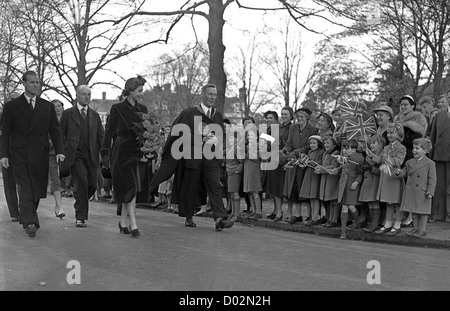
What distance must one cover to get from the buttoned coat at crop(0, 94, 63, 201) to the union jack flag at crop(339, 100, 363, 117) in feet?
15.9

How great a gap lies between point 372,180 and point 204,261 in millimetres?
3980

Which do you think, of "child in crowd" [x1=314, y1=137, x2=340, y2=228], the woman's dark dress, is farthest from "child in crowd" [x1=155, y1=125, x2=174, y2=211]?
the woman's dark dress

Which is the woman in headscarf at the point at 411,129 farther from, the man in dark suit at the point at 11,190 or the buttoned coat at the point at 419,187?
the man in dark suit at the point at 11,190

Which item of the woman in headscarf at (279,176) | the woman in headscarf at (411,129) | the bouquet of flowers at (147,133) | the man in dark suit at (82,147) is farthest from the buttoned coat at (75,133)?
the woman in headscarf at (411,129)

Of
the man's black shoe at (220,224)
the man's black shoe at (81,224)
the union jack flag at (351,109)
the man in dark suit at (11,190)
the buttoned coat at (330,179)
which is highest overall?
the union jack flag at (351,109)

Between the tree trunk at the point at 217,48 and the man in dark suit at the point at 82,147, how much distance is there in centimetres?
617

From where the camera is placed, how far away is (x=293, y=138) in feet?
36.9

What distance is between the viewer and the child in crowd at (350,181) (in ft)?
31.8

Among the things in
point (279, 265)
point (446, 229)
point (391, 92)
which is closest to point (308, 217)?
point (446, 229)

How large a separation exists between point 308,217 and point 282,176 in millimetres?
977

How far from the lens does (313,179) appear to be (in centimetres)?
1061

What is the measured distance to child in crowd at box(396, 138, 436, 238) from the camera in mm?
8922

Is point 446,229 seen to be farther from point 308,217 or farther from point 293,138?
point 293,138


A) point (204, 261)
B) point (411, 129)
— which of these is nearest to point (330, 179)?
point (411, 129)
